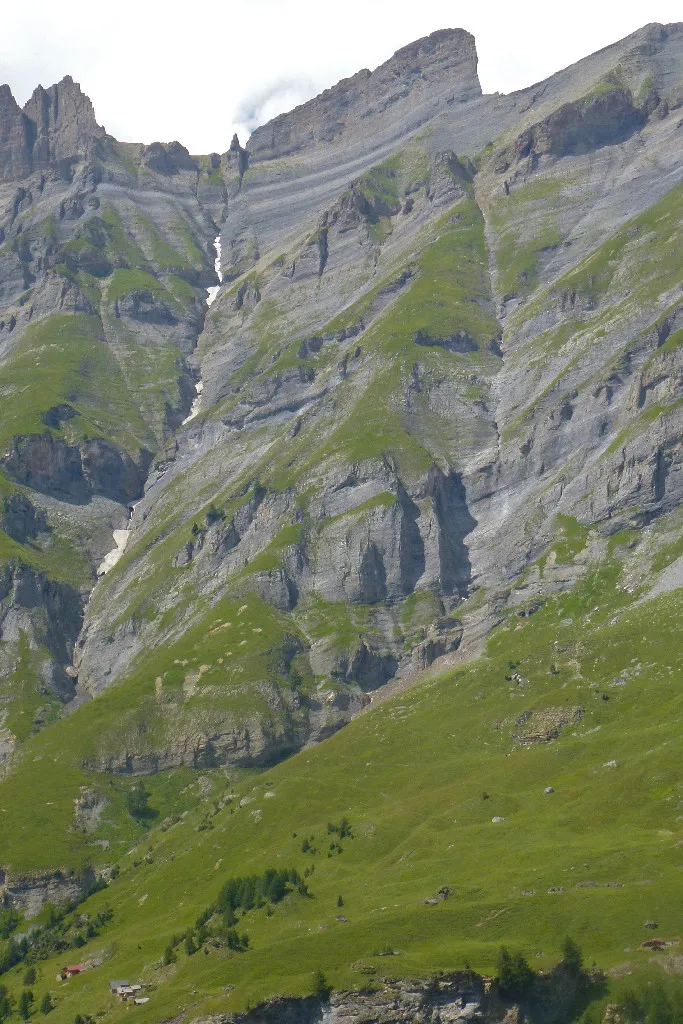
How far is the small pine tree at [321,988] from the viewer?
13525 centimetres

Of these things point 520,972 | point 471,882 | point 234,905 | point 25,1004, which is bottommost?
point 520,972

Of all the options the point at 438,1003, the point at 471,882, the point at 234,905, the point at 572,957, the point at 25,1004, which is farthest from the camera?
the point at 234,905

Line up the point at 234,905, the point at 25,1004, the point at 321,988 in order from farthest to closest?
the point at 234,905 → the point at 25,1004 → the point at 321,988

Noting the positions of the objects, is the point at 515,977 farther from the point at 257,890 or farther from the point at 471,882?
the point at 257,890

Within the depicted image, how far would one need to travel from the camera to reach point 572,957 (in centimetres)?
13138

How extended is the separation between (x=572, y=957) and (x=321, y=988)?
90.2ft

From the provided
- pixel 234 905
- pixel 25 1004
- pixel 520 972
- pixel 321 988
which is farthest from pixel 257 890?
pixel 520 972

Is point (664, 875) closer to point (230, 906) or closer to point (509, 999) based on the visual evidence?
point (509, 999)

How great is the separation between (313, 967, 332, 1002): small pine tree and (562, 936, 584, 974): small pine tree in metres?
26.0

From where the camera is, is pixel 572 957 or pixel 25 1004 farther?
pixel 25 1004

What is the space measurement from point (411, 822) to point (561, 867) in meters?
40.0

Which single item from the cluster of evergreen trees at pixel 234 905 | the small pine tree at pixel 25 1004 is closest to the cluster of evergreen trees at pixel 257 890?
the cluster of evergreen trees at pixel 234 905

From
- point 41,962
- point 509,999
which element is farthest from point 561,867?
point 41,962

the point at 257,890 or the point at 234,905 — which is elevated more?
the point at 257,890
